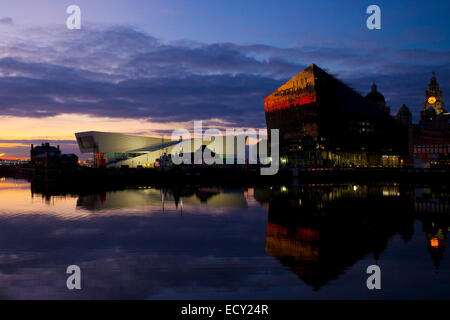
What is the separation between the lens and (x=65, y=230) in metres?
26.9

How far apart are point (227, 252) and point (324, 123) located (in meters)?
89.1

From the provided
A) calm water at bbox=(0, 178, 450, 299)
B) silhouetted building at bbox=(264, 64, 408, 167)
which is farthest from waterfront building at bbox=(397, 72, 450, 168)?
calm water at bbox=(0, 178, 450, 299)

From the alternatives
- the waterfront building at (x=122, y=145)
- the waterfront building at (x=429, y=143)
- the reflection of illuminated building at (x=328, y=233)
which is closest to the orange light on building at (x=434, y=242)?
the reflection of illuminated building at (x=328, y=233)

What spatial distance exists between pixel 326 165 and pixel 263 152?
3914 centimetres

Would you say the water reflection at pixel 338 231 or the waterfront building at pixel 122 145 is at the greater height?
the waterfront building at pixel 122 145

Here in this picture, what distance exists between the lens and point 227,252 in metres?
20.1

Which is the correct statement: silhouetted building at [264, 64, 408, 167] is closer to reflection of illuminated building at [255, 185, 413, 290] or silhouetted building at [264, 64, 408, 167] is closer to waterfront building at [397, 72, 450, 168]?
waterfront building at [397, 72, 450, 168]

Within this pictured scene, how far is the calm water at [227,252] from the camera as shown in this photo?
14.5 meters

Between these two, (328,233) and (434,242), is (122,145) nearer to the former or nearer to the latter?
(328,233)

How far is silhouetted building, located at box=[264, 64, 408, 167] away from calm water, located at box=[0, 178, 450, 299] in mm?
68480

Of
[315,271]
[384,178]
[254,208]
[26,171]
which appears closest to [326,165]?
[384,178]

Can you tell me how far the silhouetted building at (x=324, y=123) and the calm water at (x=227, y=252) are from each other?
6848cm

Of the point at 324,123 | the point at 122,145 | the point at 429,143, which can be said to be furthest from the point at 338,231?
the point at 429,143

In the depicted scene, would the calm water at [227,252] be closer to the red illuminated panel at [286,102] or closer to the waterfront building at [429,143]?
the red illuminated panel at [286,102]
